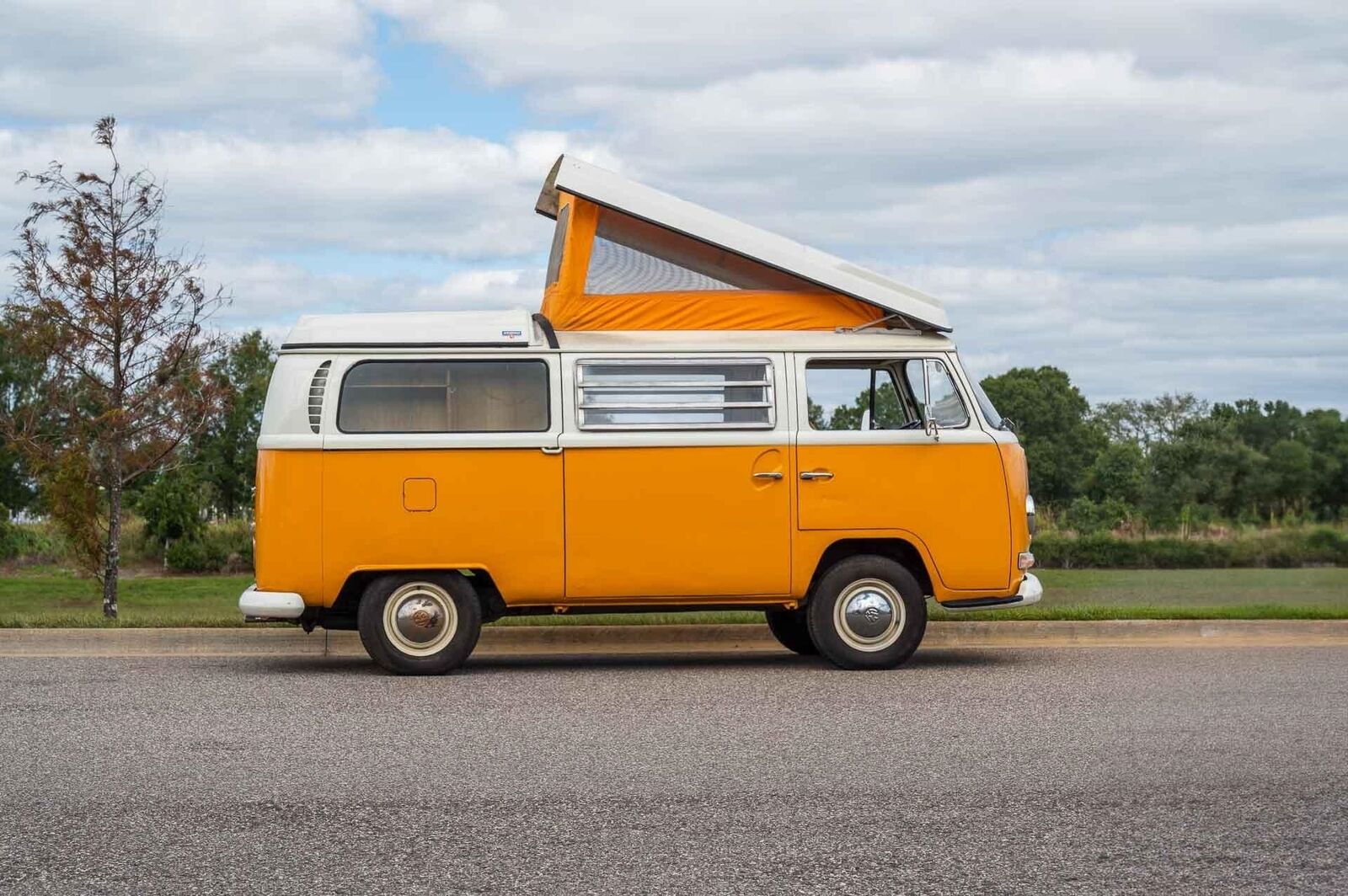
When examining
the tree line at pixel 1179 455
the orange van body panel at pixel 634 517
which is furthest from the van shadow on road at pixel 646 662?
the tree line at pixel 1179 455

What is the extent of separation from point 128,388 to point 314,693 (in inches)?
508

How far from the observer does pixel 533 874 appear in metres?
5.45

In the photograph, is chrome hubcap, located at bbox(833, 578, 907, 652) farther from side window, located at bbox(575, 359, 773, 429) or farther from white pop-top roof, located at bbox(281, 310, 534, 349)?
white pop-top roof, located at bbox(281, 310, 534, 349)

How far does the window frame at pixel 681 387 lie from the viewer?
11000 mm

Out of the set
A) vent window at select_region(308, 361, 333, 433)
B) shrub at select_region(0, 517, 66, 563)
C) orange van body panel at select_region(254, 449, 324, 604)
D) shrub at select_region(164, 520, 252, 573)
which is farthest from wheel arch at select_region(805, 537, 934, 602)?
shrub at select_region(0, 517, 66, 563)

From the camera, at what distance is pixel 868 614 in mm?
11133

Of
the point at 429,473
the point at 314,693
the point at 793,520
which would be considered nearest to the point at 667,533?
the point at 793,520

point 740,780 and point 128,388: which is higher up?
point 128,388

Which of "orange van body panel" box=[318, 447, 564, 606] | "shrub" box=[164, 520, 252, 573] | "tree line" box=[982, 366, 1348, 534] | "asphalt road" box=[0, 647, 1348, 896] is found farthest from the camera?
"tree line" box=[982, 366, 1348, 534]

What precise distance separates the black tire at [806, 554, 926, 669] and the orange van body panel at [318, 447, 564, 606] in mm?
1819

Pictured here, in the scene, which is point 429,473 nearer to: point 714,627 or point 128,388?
point 714,627

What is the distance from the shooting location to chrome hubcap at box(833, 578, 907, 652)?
11133mm

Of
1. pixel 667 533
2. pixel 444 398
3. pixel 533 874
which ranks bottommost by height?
pixel 533 874

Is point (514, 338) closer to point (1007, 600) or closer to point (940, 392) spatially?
point (940, 392)
